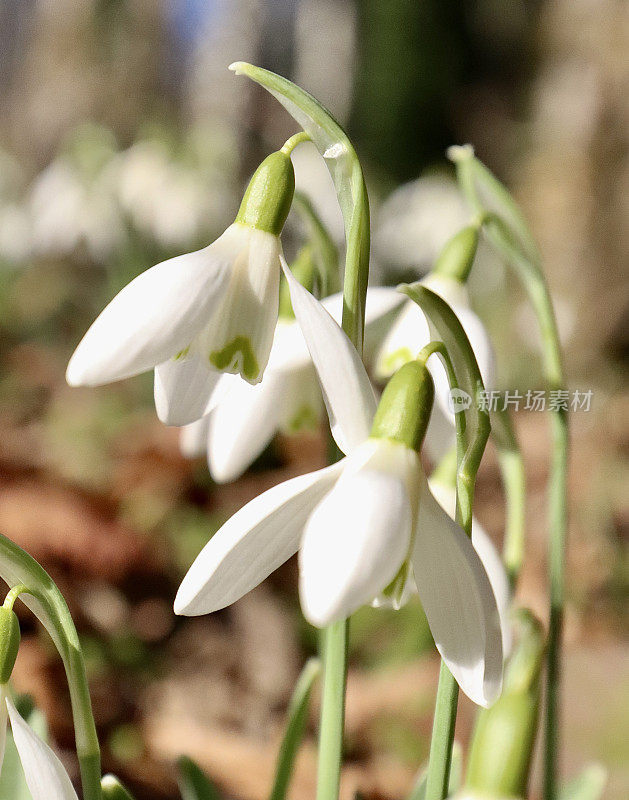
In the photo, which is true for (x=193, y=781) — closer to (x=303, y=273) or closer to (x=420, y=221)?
(x=303, y=273)

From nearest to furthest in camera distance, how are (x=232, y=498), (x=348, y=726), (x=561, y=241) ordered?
1. (x=348, y=726)
2. (x=232, y=498)
3. (x=561, y=241)

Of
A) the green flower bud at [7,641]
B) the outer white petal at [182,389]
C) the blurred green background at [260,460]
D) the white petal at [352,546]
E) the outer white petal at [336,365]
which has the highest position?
the outer white petal at [336,365]

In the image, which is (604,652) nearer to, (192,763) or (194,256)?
(192,763)

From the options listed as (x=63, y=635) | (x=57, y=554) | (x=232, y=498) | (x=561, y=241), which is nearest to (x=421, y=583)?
(x=63, y=635)

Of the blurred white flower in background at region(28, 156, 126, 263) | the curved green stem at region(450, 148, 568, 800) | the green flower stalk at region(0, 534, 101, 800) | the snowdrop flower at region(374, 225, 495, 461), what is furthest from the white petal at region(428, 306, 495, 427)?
the blurred white flower in background at region(28, 156, 126, 263)

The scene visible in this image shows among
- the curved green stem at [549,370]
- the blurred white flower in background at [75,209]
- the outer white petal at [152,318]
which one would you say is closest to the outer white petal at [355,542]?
the outer white petal at [152,318]

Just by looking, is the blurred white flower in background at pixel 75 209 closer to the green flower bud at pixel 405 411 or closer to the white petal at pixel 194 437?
the white petal at pixel 194 437

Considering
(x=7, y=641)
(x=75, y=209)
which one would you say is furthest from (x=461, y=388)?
(x=75, y=209)

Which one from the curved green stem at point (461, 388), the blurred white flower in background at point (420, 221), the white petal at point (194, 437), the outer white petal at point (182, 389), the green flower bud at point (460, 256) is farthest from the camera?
the blurred white flower in background at point (420, 221)
